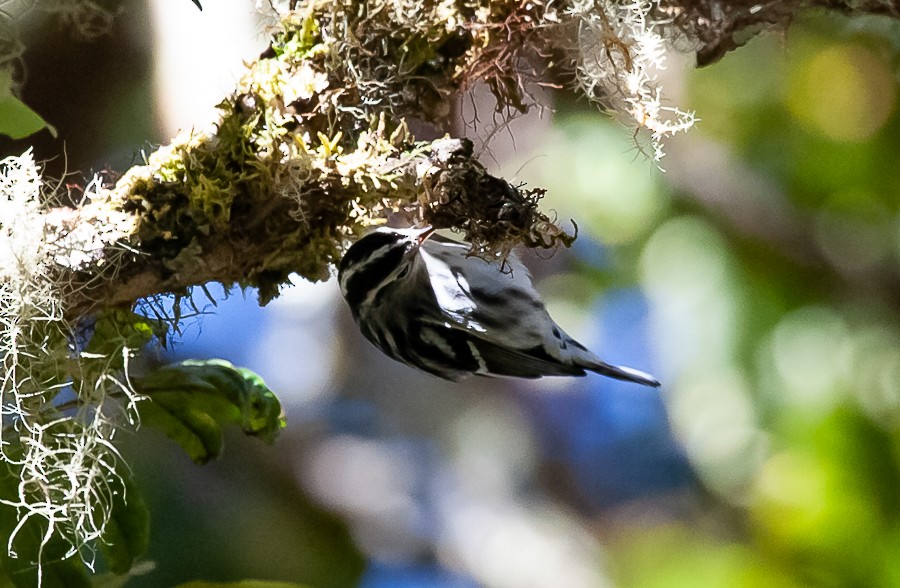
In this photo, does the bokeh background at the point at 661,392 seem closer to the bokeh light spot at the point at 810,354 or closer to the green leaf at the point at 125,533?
the bokeh light spot at the point at 810,354

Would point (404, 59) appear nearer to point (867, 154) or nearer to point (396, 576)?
point (396, 576)

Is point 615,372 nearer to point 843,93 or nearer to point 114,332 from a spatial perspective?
point 114,332

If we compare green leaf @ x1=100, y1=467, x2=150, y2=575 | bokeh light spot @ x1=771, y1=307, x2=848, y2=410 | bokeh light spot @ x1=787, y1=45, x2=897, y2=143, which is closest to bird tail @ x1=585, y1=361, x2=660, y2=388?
bokeh light spot @ x1=771, y1=307, x2=848, y2=410

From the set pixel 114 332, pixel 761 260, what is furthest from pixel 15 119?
pixel 761 260

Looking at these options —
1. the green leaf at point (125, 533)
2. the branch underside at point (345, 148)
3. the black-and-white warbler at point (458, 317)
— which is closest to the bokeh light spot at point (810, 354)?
the black-and-white warbler at point (458, 317)

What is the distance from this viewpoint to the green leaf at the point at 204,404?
101 centimetres

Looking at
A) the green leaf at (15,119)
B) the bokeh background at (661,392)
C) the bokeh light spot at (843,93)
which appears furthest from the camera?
the bokeh light spot at (843,93)

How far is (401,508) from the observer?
1.84 metres

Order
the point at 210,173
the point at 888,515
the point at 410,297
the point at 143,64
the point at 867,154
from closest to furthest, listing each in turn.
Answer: the point at 210,173, the point at 410,297, the point at 143,64, the point at 888,515, the point at 867,154

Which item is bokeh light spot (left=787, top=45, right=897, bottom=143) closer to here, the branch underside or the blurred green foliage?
the blurred green foliage

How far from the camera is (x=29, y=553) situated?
899 mm

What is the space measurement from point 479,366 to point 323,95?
0.52 m

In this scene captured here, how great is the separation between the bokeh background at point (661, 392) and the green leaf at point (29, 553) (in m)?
0.76

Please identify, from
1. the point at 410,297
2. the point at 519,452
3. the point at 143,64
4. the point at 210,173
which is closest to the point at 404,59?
the point at 210,173
